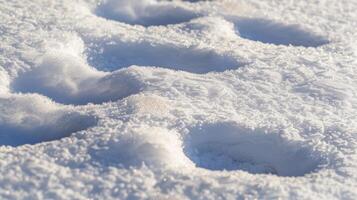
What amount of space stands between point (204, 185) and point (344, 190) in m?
0.32

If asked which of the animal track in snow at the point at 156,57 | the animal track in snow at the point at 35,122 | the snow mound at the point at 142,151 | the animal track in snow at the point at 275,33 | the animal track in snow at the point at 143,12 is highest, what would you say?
the animal track in snow at the point at 143,12

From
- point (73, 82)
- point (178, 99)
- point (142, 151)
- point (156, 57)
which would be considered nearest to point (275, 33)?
point (156, 57)

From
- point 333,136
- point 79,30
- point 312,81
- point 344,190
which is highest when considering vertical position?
point 79,30

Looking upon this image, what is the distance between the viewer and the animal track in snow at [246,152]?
172 cm

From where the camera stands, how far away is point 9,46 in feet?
7.25

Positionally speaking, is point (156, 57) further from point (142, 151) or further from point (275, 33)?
point (142, 151)

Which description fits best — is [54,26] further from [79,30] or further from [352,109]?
[352,109]

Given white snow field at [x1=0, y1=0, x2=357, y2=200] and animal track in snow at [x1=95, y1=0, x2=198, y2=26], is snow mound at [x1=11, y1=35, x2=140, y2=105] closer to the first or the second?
white snow field at [x1=0, y1=0, x2=357, y2=200]

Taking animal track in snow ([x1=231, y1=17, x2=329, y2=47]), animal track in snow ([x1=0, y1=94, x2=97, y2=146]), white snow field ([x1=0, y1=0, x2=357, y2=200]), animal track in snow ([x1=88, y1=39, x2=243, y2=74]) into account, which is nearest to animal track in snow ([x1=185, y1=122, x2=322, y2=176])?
white snow field ([x1=0, y1=0, x2=357, y2=200])

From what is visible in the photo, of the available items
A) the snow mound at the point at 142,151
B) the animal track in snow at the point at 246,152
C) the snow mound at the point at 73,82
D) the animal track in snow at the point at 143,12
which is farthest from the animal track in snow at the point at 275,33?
the snow mound at the point at 142,151

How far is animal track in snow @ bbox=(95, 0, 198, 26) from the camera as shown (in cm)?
259

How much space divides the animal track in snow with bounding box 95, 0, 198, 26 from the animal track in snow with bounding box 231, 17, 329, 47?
0.68 feet

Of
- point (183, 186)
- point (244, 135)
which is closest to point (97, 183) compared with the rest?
point (183, 186)

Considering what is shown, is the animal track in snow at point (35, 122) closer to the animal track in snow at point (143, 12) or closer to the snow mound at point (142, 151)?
the snow mound at point (142, 151)
